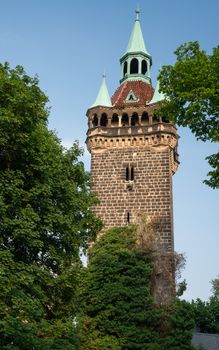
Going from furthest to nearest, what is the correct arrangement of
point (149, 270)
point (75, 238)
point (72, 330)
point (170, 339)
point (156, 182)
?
point (156, 182), point (149, 270), point (170, 339), point (75, 238), point (72, 330)

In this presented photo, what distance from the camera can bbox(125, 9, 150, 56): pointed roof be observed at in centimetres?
4191

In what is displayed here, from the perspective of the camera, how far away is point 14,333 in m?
13.9

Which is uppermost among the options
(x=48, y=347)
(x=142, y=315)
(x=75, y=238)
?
(x=75, y=238)

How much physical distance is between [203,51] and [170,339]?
55.7 feet

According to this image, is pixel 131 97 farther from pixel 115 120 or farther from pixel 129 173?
A: pixel 129 173

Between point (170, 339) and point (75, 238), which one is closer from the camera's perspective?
point (75, 238)

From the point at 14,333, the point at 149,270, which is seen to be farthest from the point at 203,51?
the point at 149,270

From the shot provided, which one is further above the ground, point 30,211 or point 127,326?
point 30,211

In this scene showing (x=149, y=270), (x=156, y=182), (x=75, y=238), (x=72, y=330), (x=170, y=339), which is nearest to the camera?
(x=72, y=330)

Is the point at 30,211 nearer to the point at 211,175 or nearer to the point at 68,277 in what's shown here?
the point at 68,277

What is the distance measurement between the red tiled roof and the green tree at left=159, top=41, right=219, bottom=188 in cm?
2260

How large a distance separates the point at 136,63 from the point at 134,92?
4036 mm

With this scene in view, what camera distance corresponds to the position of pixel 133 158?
35250mm

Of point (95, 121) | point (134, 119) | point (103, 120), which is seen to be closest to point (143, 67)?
point (134, 119)
